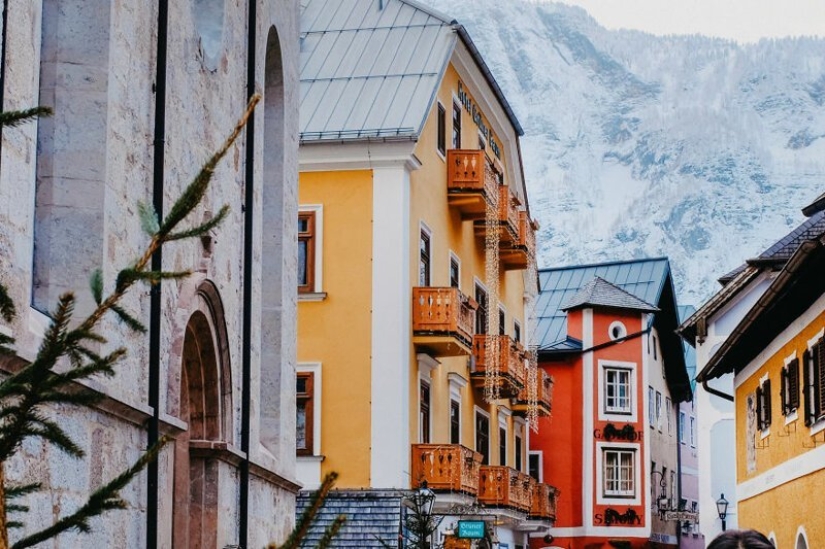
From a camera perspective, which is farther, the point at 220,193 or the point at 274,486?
the point at 274,486

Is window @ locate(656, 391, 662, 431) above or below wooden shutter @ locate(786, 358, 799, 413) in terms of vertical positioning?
above

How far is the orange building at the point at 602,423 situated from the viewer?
150 ft

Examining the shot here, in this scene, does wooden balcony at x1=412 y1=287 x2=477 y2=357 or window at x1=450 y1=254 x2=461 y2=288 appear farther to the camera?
window at x1=450 y1=254 x2=461 y2=288

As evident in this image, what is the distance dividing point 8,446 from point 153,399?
774 cm

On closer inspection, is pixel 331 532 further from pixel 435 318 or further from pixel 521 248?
pixel 521 248

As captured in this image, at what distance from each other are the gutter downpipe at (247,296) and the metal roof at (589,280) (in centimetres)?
3378

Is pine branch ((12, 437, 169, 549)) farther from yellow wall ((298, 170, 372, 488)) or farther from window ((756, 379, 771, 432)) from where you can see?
yellow wall ((298, 170, 372, 488))

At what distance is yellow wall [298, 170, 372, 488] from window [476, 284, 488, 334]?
697 cm

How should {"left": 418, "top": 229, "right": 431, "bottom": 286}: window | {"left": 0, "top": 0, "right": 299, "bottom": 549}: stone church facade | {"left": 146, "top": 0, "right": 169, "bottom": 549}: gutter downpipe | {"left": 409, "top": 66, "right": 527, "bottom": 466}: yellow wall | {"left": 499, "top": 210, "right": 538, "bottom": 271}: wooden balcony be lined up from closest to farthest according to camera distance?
{"left": 0, "top": 0, "right": 299, "bottom": 549}: stone church facade < {"left": 146, "top": 0, "right": 169, "bottom": 549}: gutter downpipe < {"left": 409, "top": 66, "right": 527, "bottom": 466}: yellow wall < {"left": 418, "top": 229, "right": 431, "bottom": 286}: window < {"left": 499, "top": 210, "right": 538, "bottom": 271}: wooden balcony

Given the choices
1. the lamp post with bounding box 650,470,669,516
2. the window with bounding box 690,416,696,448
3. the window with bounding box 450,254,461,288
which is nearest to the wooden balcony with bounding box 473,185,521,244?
the window with bounding box 450,254,461,288

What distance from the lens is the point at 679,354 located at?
2087 inches

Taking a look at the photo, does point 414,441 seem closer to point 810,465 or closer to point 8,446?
point 810,465

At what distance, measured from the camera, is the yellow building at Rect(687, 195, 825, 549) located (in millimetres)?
19172

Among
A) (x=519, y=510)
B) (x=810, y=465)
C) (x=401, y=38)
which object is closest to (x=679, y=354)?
(x=519, y=510)
